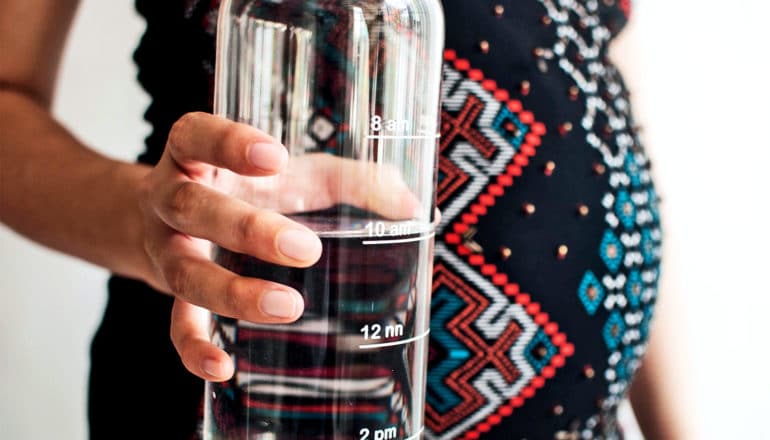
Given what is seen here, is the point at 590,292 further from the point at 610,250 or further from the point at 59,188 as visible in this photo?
the point at 59,188

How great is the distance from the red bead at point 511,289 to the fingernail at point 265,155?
35 centimetres

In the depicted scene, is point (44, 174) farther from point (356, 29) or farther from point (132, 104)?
point (356, 29)

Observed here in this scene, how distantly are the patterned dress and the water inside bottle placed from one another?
0.79ft

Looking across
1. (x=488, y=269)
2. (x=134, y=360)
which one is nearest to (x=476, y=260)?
(x=488, y=269)

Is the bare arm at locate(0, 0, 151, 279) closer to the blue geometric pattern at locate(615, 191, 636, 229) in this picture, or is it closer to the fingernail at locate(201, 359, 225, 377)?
the fingernail at locate(201, 359, 225, 377)

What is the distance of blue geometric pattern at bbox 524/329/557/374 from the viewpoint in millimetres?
768

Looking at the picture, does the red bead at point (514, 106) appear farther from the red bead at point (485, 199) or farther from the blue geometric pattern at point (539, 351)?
the blue geometric pattern at point (539, 351)

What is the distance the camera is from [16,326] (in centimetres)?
86

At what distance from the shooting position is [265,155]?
455mm

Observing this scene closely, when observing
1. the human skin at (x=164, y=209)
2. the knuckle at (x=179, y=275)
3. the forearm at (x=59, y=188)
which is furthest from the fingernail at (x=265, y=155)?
the forearm at (x=59, y=188)

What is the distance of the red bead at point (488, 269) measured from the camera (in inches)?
29.6

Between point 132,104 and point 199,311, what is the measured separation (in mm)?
334

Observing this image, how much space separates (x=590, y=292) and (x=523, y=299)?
7cm

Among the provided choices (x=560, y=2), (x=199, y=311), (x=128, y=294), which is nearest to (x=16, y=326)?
(x=128, y=294)
